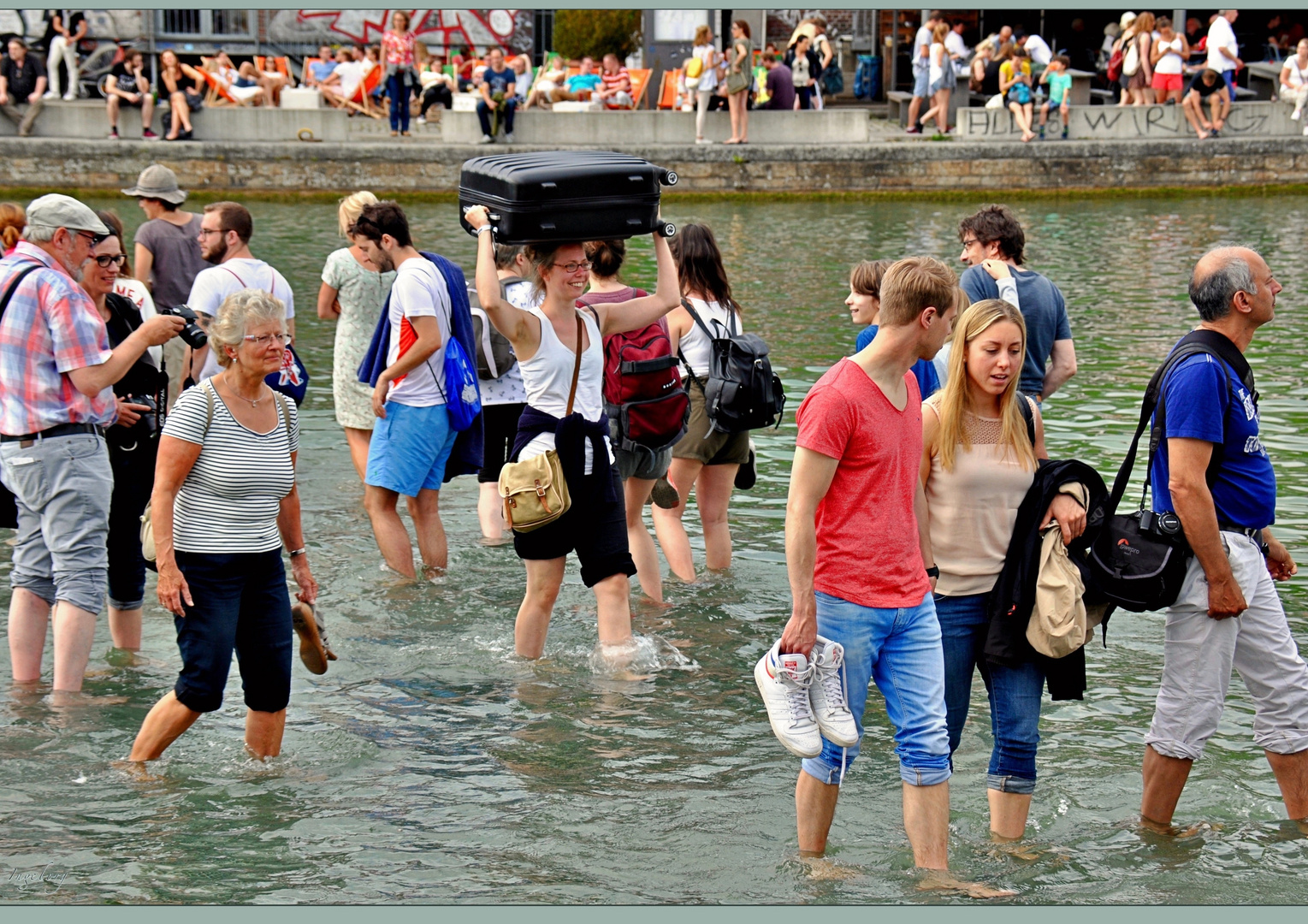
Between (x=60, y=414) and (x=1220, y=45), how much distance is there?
25.6 metres

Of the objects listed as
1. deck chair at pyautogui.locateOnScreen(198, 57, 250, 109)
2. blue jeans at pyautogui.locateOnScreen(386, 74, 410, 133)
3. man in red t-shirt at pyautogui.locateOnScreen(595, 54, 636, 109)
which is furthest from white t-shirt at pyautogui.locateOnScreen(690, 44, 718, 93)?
deck chair at pyautogui.locateOnScreen(198, 57, 250, 109)

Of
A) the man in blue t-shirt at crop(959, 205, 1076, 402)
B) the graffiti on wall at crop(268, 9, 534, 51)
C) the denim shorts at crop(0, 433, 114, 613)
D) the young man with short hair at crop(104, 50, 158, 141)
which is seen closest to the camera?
the denim shorts at crop(0, 433, 114, 613)

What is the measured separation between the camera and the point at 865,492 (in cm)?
423

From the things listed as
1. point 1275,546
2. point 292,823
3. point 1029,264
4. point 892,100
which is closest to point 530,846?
point 292,823

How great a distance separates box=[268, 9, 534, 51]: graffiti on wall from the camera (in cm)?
3484

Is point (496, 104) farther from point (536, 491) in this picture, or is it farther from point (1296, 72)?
point (536, 491)

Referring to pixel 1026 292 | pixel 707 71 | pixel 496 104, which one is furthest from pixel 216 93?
pixel 1026 292

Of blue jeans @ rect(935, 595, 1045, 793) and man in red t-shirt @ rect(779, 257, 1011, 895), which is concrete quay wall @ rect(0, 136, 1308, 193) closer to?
blue jeans @ rect(935, 595, 1045, 793)

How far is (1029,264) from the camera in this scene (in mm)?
17578

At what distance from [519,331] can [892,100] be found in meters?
27.7

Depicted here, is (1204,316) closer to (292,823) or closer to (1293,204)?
(292,823)

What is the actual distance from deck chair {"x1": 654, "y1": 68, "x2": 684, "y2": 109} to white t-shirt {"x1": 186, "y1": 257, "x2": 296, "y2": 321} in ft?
72.6

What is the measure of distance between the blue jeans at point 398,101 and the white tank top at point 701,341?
21371mm

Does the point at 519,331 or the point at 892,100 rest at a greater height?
the point at 892,100
